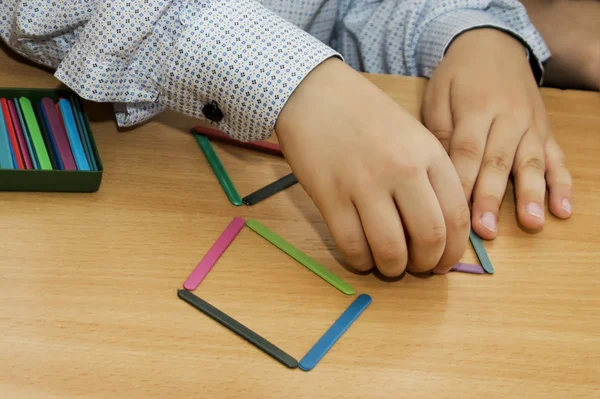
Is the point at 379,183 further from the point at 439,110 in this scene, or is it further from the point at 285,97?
the point at 439,110

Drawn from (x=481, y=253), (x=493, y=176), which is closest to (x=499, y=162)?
(x=493, y=176)

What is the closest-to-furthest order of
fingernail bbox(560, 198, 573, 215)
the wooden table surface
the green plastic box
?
the wooden table surface, the green plastic box, fingernail bbox(560, 198, 573, 215)

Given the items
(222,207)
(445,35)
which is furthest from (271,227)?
(445,35)

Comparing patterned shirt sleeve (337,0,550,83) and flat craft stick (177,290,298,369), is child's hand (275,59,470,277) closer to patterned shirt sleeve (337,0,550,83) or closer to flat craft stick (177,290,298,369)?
flat craft stick (177,290,298,369)

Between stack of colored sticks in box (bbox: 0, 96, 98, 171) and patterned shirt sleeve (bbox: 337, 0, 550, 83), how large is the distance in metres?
0.45

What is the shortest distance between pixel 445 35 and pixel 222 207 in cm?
41

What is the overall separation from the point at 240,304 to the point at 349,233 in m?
0.11

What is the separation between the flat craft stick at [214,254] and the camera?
0.55 m

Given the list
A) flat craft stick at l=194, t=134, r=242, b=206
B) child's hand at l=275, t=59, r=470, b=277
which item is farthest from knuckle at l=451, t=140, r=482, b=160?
flat craft stick at l=194, t=134, r=242, b=206

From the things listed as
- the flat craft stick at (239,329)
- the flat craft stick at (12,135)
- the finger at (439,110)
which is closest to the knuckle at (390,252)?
the flat craft stick at (239,329)

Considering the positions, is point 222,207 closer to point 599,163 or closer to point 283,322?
point 283,322

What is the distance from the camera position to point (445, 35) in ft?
2.86

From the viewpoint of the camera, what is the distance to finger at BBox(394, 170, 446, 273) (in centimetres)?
56

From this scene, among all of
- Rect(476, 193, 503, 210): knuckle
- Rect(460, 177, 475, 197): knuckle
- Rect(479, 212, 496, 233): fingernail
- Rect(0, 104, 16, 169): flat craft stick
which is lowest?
Rect(479, 212, 496, 233): fingernail
